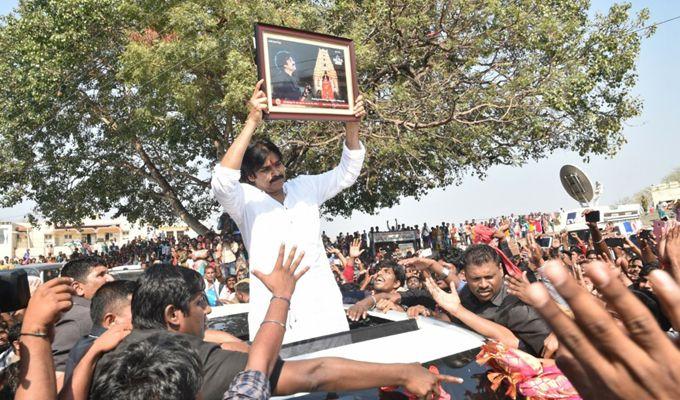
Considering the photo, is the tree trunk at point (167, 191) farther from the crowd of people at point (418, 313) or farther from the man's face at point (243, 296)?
the crowd of people at point (418, 313)

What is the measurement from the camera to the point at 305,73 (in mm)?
2900

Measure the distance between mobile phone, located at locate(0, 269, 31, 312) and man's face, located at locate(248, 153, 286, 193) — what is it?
1.16 metres

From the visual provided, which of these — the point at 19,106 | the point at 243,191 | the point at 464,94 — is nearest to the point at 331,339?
the point at 243,191

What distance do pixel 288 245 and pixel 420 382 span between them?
3.55ft

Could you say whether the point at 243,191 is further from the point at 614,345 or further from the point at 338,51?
the point at 614,345

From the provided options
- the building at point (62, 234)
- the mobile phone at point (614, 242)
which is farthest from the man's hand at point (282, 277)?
the building at point (62, 234)

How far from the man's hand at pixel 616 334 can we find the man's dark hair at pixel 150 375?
964 millimetres

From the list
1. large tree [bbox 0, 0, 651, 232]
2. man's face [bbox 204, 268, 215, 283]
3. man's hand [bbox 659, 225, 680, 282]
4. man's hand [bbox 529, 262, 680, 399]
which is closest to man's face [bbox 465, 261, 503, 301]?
man's hand [bbox 659, 225, 680, 282]

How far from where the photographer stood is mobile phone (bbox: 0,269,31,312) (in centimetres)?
196

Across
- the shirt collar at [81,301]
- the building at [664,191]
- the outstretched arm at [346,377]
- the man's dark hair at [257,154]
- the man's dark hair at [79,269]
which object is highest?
the building at [664,191]

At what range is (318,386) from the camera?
5.94 ft

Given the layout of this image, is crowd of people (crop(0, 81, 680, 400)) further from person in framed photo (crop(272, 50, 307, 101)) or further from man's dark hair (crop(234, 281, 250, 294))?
man's dark hair (crop(234, 281, 250, 294))

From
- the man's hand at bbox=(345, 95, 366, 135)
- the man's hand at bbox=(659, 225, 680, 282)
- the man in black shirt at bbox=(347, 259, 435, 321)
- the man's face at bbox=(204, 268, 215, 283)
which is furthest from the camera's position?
the man's face at bbox=(204, 268, 215, 283)

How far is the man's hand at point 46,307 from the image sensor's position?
175 centimetres
